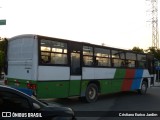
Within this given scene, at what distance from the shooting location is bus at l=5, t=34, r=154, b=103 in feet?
41.3

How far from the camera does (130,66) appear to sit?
18.7 meters

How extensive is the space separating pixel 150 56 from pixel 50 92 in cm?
1071

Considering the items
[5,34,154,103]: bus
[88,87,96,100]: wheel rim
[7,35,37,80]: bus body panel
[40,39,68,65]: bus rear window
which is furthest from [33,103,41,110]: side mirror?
[88,87,96,100]: wheel rim

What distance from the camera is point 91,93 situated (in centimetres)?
1538

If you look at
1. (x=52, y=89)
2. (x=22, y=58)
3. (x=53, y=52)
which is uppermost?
(x=53, y=52)

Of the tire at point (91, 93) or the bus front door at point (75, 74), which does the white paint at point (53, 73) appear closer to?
the bus front door at point (75, 74)

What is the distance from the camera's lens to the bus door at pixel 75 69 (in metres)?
14.0

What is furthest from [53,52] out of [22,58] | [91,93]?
[91,93]

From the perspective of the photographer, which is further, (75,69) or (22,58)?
(75,69)

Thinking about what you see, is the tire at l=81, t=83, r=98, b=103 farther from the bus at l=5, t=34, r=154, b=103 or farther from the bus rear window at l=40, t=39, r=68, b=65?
the bus rear window at l=40, t=39, r=68, b=65

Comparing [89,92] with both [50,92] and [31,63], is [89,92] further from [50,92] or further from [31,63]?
[31,63]

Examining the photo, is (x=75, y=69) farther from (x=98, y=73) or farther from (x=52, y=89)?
(x=98, y=73)

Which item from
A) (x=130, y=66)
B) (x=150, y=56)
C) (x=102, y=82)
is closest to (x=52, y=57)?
(x=102, y=82)

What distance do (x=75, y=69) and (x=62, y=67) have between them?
0.90 metres
